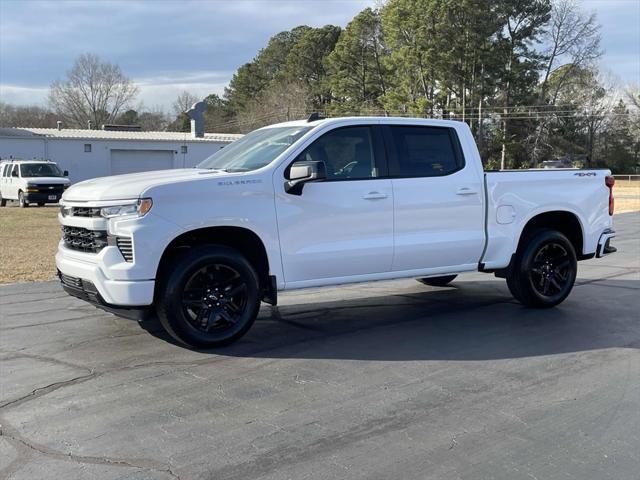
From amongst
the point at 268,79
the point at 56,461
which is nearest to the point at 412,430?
the point at 56,461

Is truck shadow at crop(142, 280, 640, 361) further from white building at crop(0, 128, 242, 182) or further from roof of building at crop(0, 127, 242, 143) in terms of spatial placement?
roof of building at crop(0, 127, 242, 143)

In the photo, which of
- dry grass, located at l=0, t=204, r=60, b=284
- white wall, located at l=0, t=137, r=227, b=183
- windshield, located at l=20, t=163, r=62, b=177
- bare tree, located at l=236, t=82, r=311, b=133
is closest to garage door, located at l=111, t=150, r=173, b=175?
white wall, located at l=0, t=137, r=227, b=183

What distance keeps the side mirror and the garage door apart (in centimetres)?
3954

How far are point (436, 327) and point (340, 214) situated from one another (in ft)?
5.39

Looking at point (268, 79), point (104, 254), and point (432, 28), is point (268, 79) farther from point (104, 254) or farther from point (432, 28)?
point (104, 254)

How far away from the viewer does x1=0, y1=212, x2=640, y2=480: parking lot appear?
372 cm

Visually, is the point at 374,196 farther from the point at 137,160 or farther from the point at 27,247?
the point at 137,160

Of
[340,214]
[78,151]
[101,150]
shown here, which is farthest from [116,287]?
[101,150]

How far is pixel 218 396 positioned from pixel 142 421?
0.63m

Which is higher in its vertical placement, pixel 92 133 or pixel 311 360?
pixel 92 133

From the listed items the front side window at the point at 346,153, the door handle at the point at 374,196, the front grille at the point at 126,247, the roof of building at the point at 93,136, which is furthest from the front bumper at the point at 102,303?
the roof of building at the point at 93,136

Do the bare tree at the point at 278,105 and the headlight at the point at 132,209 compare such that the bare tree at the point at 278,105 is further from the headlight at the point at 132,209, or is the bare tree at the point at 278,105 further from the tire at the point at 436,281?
the headlight at the point at 132,209

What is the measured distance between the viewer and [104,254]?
18.1 feet

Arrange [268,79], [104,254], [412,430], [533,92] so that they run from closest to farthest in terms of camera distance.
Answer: [412,430] → [104,254] → [533,92] → [268,79]
